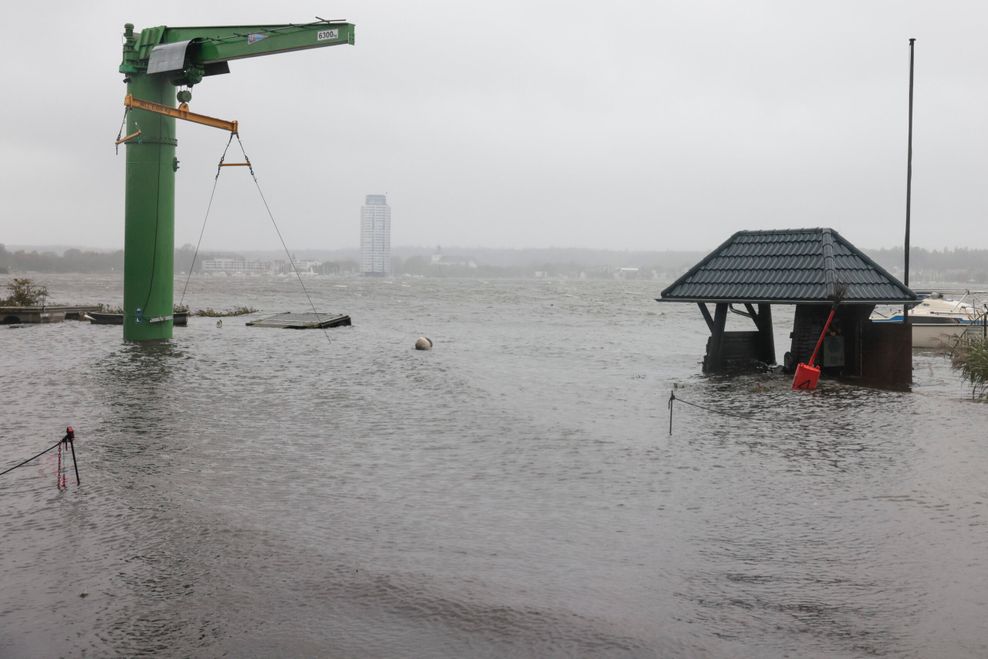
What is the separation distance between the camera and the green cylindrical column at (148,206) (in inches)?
1211

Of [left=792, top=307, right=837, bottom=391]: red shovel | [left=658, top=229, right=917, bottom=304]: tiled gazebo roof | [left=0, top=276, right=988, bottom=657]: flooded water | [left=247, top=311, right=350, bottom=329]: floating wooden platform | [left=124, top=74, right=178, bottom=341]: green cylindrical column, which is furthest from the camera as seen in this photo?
[left=247, top=311, right=350, bottom=329]: floating wooden platform

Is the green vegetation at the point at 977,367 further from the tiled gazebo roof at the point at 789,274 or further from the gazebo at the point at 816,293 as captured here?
the tiled gazebo roof at the point at 789,274

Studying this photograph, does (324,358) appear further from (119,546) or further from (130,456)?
(119,546)

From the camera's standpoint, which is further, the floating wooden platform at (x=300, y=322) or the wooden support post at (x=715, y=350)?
the floating wooden platform at (x=300, y=322)

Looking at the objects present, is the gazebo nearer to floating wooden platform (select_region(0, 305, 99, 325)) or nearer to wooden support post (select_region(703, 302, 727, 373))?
wooden support post (select_region(703, 302, 727, 373))

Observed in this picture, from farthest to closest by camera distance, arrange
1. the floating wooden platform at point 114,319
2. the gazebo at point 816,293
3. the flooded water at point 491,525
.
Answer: the floating wooden platform at point 114,319 → the gazebo at point 816,293 → the flooded water at point 491,525

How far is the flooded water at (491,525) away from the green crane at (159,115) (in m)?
10.1

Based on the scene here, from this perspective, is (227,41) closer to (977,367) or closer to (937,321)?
(977,367)

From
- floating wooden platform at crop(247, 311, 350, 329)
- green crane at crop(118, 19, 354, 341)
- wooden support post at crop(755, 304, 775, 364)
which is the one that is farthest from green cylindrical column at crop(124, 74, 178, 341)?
wooden support post at crop(755, 304, 775, 364)

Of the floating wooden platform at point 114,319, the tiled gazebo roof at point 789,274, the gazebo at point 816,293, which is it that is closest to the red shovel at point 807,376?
the tiled gazebo roof at point 789,274

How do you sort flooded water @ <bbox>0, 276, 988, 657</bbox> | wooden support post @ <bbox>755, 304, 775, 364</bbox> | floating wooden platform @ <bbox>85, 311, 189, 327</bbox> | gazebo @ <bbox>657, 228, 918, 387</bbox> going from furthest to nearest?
1. floating wooden platform @ <bbox>85, 311, 189, 327</bbox>
2. wooden support post @ <bbox>755, 304, 775, 364</bbox>
3. gazebo @ <bbox>657, 228, 918, 387</bbox>
4. flooded water @ <bbox>0, 276, 988, 657</bbox>

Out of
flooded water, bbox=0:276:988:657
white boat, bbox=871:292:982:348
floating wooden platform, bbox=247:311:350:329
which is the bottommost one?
flooded water, bbox=0:276:988:657

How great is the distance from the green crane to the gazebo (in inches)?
544

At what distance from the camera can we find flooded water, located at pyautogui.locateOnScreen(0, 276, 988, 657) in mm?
7270
